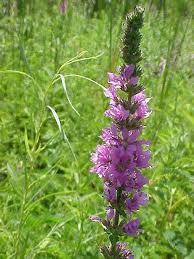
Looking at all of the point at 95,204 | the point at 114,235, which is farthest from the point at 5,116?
the point at 114,235

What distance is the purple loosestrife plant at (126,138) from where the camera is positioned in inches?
58.9

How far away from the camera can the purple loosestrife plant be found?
1497 millimetres

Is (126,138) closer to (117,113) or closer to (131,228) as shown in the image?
(117,113)

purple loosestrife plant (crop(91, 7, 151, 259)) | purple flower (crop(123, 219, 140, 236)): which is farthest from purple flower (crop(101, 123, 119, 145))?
purple flower (crop(123, 219, 140, 236))

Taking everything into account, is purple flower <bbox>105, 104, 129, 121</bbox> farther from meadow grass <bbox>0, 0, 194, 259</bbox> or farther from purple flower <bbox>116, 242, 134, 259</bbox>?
purple flower <bbox>116, 242, 134, 259</bbox>

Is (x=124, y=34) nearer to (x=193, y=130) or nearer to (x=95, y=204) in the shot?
(x=95, y=204)

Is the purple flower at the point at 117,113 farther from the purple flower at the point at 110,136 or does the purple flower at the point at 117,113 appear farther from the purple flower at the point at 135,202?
the purple flower at the point at 135,202

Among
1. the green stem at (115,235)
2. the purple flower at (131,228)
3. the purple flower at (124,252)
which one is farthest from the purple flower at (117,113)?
the purple flower at (124,252)

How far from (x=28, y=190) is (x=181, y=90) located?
2821 mm

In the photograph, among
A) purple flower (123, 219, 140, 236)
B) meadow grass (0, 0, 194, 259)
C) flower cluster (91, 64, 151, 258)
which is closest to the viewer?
flower cluster (91, 64, 151, 258)

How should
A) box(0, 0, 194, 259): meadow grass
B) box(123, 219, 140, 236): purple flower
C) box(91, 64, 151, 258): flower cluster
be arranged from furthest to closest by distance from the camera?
box(0, 0, 194, 259): meadow grass, box(123, 219, 140, 236): purple flower, box(91, 64, 151, 258): flower cluster

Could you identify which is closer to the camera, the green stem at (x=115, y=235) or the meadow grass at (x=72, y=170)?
the green stem at (x=115, y=235)

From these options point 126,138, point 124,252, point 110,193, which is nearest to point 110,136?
point 126,138

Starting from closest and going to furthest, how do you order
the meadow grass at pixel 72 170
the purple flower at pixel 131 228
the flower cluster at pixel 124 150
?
1. the flower cluster at pixel 124 150
2. the purple flower at pixel 131 228
3. the meadow grass at pixel 72 170
